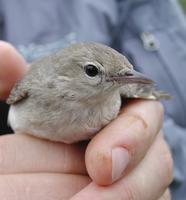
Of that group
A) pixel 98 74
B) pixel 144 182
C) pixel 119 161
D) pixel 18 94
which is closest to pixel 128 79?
pixel 98 74

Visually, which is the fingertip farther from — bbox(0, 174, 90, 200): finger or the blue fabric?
the blue fabric

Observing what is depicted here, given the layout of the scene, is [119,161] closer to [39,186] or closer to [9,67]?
[39,186]

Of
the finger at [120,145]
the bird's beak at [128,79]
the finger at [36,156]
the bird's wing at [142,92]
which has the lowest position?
the finger at [36,156]

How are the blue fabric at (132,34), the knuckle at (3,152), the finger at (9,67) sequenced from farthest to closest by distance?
the blue fabric at (132,34), the finger at (9,67), the knuckle at (3,152)

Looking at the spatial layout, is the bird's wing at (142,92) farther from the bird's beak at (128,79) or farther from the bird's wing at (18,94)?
the bird's wing at (18,94)

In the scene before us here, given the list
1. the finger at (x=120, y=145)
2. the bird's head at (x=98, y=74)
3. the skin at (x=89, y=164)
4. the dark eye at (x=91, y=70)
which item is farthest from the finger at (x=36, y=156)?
the dark eye at (x=91, y=70)

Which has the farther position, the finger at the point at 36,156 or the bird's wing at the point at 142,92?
the bird's wing at the point at 142,92

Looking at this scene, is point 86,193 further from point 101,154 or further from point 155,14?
point 155,14
